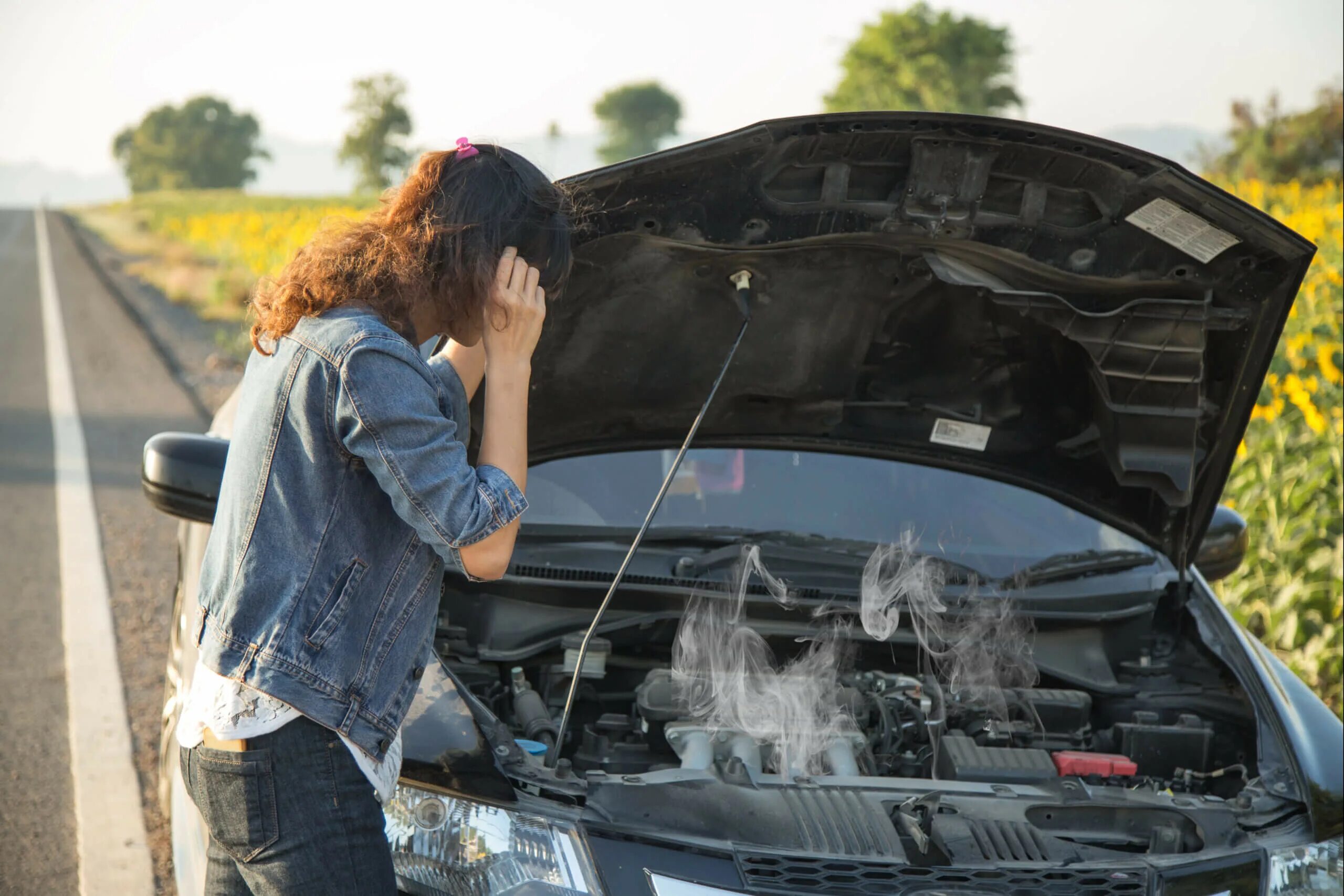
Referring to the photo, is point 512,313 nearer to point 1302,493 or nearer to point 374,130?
point 1302,493

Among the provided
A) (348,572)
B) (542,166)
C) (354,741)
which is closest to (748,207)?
(542,166)

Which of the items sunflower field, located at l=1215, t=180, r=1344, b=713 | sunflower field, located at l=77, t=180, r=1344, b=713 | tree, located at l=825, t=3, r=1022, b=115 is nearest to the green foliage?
sunflower field, located at l=77, t=180, r=1344, b=713

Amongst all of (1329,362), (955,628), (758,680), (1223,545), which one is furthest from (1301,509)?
(758,680)

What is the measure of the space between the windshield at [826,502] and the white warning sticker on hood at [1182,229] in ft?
2.89

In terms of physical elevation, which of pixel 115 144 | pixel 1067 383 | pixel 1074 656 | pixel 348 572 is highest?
pixel 115 144

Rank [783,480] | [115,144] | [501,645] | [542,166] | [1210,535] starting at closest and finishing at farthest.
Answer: [542,166]
[501,645]
[783,480]
[1210,535]
[115,144]

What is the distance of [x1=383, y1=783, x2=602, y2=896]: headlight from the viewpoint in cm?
183

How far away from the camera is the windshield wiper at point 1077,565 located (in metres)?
2.86

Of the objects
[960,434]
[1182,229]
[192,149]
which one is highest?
[192,149]

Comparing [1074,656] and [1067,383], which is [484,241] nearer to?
[1067,383]

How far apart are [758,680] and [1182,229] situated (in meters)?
1.37

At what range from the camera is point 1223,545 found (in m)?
3.18

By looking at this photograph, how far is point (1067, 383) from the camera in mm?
2766

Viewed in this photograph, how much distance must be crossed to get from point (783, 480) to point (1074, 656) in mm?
891
